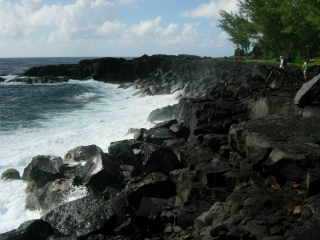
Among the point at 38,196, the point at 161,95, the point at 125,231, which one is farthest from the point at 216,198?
the point at 161,95

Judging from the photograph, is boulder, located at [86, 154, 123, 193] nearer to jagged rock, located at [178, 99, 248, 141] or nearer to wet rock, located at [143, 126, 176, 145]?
jagged rock, located at [178, 99, 248, 141]

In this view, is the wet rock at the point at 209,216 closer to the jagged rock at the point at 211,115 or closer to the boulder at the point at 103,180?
the boulder at the point at 103,180

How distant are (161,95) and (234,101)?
783 inches

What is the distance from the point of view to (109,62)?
2648 inches

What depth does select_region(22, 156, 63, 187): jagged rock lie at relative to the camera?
15750 mm

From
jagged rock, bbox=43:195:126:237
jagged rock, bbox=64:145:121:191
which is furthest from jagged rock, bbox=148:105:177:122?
jagged rock, bbox=43:195:126:237

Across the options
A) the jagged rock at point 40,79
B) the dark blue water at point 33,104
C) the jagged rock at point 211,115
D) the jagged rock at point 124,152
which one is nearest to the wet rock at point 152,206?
the jagged rock at point 124,152

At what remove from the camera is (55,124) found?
90.7ft

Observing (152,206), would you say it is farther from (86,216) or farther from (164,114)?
(164,114)

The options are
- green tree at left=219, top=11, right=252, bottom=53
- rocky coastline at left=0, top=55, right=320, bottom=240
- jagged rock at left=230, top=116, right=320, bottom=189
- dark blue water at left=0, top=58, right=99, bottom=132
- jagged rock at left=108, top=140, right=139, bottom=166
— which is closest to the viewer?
rocky coastline at left=0, top=55, right=320, bottom=240

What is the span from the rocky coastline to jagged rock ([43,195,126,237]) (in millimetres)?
27

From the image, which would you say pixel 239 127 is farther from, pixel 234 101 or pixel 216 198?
pixel 234 101

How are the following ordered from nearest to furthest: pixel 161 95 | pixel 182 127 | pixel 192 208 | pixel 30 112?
pixel 192 208, pixel 182 127, pixel 30 112, pixel 161 95

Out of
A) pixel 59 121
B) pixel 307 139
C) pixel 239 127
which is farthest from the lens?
pixel 59 121
